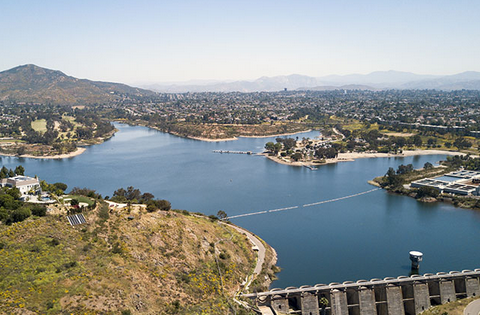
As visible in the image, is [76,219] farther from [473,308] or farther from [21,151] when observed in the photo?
[21,151]

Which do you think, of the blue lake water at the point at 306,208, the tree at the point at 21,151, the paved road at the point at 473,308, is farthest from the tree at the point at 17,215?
the tree at the point at 21,151

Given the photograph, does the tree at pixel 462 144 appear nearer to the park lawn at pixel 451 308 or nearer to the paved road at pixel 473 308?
the park lawn at pixel 451 308

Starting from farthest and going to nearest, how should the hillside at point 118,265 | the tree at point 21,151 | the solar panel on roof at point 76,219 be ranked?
1. the tree at point 21,151
2. the solar panel on roof at point 76,219
3. the hillside at point 118,265

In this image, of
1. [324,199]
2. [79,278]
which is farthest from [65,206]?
[324,199]

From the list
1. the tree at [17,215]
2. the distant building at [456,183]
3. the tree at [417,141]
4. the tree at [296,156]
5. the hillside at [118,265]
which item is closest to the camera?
the hillside at [118,265]

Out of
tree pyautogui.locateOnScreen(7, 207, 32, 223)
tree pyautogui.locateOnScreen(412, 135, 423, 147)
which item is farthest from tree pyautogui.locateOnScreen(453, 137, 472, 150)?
tree pyautogui.locateOnScreen(7, 207, 32, 223)

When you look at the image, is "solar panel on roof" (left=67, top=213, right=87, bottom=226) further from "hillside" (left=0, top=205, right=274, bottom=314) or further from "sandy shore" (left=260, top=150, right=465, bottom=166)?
"sandy shore" (left=260, top=150, right=465, bottom=166)

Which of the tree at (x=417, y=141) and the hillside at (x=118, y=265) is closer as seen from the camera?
the hillside at (x=118, y=265)
